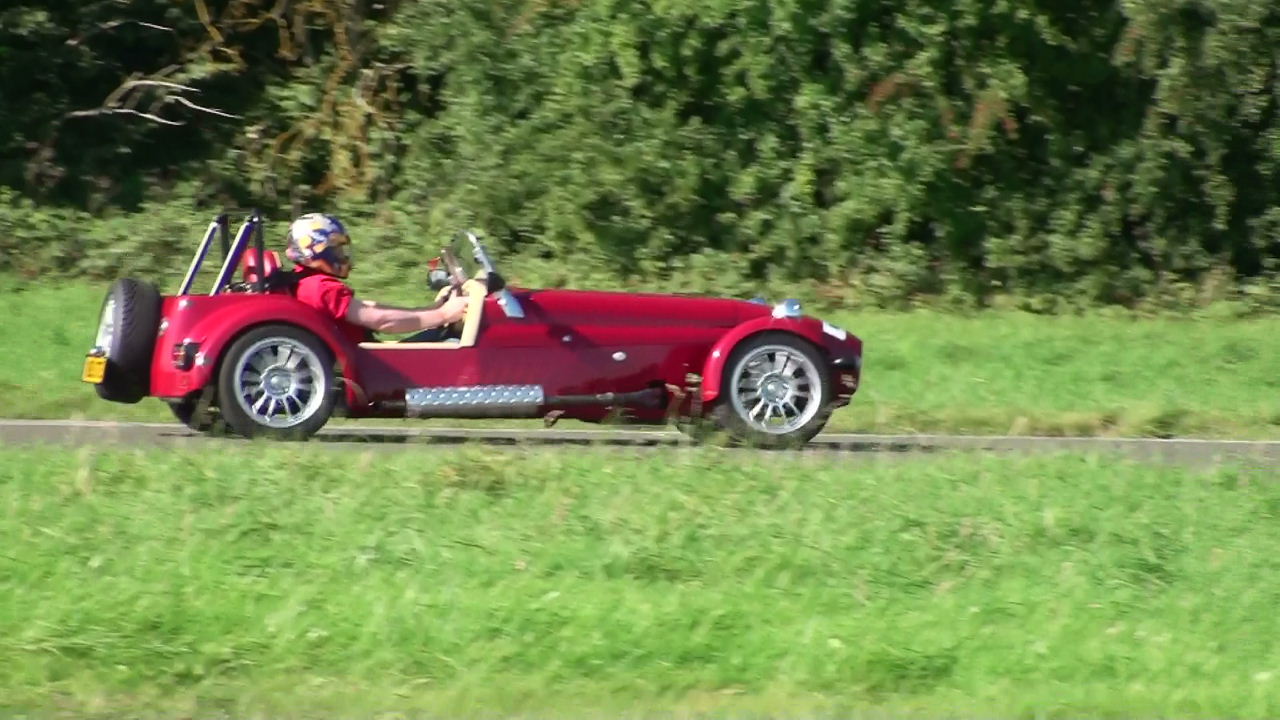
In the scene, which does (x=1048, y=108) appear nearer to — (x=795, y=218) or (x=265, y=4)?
(x=795, y=218)

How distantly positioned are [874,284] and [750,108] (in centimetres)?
223

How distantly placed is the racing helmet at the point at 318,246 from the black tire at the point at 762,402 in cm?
A: 228

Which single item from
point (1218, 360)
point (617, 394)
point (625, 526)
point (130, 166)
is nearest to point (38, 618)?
point (625, 526)

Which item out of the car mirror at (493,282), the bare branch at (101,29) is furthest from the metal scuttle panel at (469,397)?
the bare branch at (101,29)

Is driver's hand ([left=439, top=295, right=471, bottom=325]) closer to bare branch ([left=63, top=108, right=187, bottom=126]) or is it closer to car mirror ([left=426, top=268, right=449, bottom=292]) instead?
car mirror ([left=426, top=268, right=449, bottom=292])

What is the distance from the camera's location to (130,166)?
22984 millimetres

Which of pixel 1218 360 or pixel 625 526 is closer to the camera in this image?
pixel 625 526

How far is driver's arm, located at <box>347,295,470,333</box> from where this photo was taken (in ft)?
35.5

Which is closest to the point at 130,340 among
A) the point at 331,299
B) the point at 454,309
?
the point at 331,299

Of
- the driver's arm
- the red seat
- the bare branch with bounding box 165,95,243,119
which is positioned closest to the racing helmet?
the red seat

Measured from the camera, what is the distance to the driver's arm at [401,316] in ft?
35.5

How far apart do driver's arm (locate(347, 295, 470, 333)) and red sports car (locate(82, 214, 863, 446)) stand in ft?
0.28

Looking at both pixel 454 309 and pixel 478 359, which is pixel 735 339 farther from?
pixel 454 309

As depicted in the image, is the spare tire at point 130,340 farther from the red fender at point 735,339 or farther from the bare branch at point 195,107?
the bare branch at point 195,107
